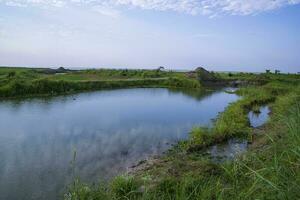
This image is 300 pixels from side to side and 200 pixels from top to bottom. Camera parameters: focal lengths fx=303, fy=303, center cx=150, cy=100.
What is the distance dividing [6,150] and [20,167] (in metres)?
1.81

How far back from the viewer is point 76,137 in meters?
12.7

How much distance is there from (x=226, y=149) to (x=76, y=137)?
6081 mm

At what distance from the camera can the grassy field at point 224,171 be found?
3133 mm

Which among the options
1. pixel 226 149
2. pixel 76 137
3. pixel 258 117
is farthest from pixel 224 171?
pixel 258 117

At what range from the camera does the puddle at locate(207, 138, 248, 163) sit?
10016 mm

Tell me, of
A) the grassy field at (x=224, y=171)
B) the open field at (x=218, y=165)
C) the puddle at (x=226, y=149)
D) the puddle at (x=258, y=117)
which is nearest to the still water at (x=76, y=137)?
the open field at (x=218, y=165)

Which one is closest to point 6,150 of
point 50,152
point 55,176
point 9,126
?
point 50,152

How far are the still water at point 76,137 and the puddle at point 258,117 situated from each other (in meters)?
2.34

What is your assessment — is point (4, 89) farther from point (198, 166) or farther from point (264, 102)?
point (264, 102)

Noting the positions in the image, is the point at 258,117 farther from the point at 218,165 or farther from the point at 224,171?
the point at 224,171

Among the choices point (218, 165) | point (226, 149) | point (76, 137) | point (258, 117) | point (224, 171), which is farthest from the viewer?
point (258, 117)

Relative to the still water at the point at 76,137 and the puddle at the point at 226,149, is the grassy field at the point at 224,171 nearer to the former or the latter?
the puddle at the point at 226,149

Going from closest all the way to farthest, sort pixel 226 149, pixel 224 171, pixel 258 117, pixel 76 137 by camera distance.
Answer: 1. pixel 224 171
2. pixel 226 149
3. pixel 76 137
4. pixel 258 117

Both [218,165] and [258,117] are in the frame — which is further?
[258,117]
